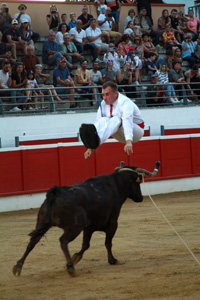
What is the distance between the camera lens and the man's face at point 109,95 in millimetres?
6023

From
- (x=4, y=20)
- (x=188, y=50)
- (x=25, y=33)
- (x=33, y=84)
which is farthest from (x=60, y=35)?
(x=188, y=50)

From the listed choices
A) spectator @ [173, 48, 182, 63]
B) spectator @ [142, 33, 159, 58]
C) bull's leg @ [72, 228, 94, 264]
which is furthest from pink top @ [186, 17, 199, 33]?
bull's leg @ [72, 228, 94, 264]

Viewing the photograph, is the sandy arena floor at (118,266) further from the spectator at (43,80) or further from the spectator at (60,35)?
the spectator at (60,35)

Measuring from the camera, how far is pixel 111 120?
601cm

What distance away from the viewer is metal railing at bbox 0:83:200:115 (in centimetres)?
1226

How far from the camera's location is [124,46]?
1468 cm

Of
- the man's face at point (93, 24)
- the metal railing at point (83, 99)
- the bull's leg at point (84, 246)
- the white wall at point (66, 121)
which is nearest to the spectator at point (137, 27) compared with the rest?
the man's face at point (93, 24)

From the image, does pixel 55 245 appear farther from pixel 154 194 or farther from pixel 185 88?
pixel 185 88

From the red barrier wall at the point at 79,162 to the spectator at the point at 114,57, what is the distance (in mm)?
2546

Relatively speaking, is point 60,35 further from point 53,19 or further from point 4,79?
point 4,79

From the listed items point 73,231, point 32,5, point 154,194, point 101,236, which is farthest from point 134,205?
point 32,5

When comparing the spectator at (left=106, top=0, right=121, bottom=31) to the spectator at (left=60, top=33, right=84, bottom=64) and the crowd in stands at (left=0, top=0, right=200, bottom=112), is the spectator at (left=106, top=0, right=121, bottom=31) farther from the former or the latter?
the spectator at (left=60, top=33, right=84, bottom=64)

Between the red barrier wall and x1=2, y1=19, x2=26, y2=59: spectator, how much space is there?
2.97m

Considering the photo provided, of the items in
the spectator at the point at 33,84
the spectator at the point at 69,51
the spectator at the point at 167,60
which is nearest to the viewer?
the spectator at the point at 33,84
